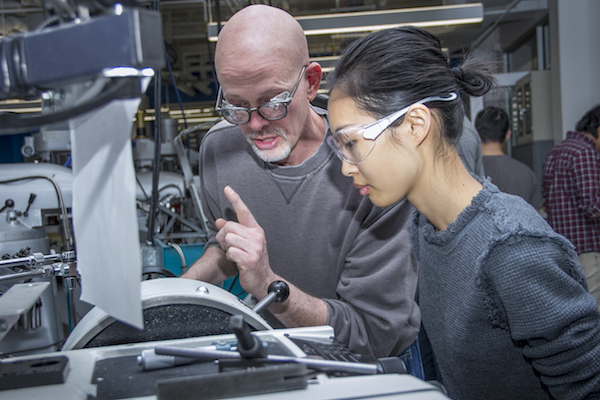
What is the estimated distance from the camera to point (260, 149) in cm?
117

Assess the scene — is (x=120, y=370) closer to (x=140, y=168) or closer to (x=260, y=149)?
(x=260, y=149)

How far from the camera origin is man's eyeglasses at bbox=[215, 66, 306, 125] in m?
1.07

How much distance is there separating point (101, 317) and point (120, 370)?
112 mm

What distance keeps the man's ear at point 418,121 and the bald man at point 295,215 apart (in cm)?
25

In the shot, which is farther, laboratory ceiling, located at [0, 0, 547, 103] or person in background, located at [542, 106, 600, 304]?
laboratory ceiling, located at [0, 0, 547, 103]

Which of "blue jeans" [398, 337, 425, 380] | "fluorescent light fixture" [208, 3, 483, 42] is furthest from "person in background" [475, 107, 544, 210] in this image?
Result: "blue jeans" [398, 337, 425, 380]

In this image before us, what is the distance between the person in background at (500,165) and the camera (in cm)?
306

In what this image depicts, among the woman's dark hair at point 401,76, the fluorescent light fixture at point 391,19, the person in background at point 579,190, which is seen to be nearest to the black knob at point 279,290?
the woman's dark hair at point 401,76

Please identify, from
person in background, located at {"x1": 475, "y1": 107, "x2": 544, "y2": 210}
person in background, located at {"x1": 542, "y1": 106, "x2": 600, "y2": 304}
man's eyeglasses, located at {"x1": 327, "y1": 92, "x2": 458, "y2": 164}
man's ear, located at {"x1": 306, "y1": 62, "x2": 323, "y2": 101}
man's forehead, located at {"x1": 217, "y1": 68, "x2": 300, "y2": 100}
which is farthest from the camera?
person in background, located at {"x1": 475, "y1": 107, "x2": 544, "y2": 210}

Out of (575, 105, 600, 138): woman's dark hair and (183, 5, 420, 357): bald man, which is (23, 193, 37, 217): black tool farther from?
(575, 105, 600, 138): woman's dark hair

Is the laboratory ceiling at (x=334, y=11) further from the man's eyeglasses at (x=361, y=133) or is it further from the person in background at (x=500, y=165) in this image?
the man's eyeglasses at (x=361, y=133)

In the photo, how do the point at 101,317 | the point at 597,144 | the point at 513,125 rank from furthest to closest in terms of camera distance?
the point at 513,125 < the point at 597,144 < the point at 101,317

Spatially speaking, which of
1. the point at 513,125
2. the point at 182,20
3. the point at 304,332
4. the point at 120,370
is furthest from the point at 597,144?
the point at 182,20

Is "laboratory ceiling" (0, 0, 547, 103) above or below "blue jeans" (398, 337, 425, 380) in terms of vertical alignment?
above
